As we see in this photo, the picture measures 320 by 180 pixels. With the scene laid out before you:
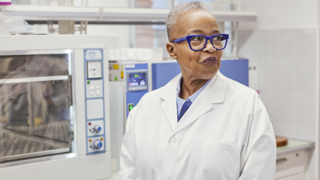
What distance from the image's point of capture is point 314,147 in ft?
8.56

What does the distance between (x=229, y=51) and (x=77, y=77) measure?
5.53 feet

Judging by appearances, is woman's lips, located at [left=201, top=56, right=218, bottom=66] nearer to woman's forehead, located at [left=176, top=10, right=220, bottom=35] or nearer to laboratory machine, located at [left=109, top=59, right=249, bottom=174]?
woman's forehead, located at [left=176, top=10, right=220, bottom=35]

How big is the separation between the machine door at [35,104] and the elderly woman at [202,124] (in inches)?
29.4

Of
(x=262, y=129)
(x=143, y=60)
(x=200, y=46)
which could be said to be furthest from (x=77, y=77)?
(x=262, y=129)

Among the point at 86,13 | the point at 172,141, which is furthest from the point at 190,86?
the point at 86,13

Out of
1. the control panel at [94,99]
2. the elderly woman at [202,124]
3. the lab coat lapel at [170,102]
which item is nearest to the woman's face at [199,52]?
the elderly woman at [202,124]

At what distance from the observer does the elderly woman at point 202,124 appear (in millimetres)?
1096

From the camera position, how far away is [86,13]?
2.24 metres

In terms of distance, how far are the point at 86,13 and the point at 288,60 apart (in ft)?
5.16

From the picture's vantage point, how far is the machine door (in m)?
1.77

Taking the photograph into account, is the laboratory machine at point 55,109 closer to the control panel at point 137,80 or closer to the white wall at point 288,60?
the control panel at point 137,80

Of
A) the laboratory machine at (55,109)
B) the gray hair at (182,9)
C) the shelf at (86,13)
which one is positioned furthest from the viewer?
the shelf at (86,13)

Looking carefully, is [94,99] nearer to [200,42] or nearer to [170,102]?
[170,102]

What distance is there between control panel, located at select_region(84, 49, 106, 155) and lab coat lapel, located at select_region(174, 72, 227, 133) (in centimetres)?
85
